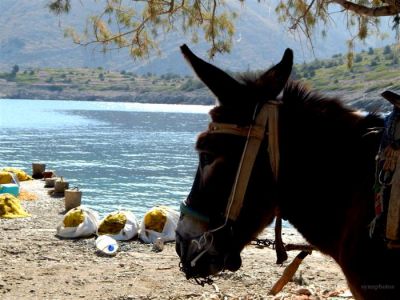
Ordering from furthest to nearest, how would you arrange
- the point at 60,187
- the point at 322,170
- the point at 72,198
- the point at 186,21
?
1. the point at 60,187
2. the point at 72,198
3. the point at 186,21
4. the point at 322,170

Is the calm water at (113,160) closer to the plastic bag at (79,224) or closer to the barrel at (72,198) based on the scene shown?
Answer: the barrel at (72,198)

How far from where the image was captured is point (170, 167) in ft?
127

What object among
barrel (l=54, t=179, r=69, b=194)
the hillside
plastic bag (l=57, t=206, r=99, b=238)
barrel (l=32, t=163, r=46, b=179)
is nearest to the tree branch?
plastic bag (l=57, t=206, r=99, b=238)

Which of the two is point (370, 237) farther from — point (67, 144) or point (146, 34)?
point (67, 144)

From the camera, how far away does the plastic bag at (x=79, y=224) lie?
1123cm

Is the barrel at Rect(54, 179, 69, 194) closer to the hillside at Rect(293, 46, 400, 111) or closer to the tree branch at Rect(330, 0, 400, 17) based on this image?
the tree branch at Rect(330, 0, 400, 17)

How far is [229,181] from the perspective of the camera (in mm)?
2279

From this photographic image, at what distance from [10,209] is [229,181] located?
12.8 meters

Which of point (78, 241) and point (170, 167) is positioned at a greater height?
point (78, 241)

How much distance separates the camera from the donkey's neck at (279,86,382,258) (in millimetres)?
2297

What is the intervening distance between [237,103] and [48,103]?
15657cm

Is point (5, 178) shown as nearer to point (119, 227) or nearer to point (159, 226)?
point (119, 227)

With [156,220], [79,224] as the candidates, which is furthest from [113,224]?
[156,220]

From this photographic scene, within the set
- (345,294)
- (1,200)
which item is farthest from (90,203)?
(345,294)
